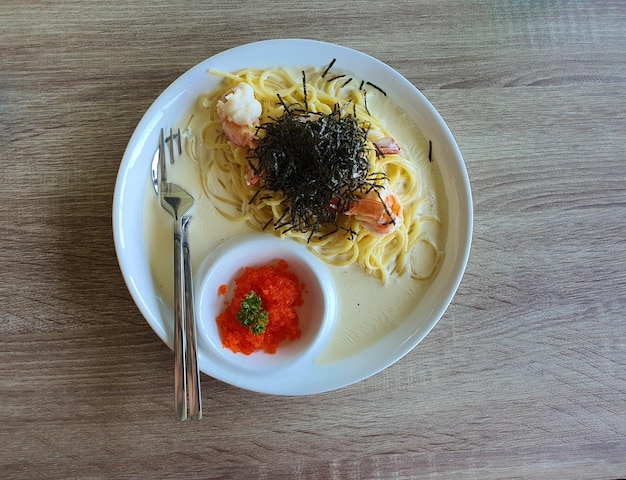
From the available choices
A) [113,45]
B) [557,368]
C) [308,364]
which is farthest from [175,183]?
[557,368]

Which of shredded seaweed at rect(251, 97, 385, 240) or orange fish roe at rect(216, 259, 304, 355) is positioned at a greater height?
shredded seaweed at rect(251, 97, 385, 240)

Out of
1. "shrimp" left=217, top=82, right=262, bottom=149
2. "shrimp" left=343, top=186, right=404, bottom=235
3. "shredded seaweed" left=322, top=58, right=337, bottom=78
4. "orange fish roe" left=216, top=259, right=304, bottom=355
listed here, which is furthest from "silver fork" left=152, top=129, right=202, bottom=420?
"shredded seaweed" left=322, top=58, right=337, bottom=78

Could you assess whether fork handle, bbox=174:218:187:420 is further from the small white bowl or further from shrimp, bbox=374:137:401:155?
shrimp, bbox=374:137:401:155

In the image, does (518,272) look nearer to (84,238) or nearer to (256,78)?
(256,78)

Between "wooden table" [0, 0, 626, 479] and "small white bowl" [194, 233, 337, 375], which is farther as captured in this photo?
"wooden table" [0, 0, 626, 479]

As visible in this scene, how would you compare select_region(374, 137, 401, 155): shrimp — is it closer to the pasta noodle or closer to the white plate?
the pasta noodle

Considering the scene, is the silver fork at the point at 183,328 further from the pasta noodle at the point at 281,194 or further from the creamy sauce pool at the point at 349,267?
the pasta noodle at the point at 281,194

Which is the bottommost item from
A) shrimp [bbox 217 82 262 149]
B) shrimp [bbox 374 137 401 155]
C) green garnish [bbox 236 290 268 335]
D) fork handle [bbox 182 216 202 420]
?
fork handle [bbox 182 216 202 420]

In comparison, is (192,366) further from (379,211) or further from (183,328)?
(379,211)
